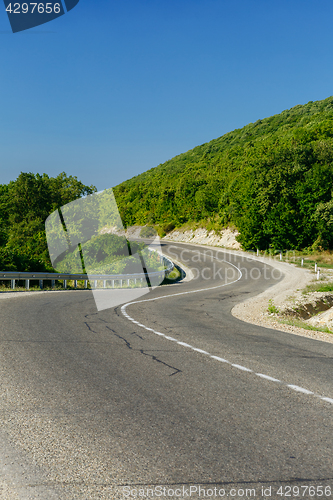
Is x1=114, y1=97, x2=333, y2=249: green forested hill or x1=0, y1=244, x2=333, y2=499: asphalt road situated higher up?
x1=114, y1=97, x2=333, y2=249: green forested hill

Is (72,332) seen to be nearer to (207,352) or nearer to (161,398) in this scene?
(207,352)

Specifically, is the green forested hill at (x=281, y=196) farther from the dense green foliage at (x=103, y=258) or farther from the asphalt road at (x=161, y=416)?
the asphalt road at (x=161, y=416)

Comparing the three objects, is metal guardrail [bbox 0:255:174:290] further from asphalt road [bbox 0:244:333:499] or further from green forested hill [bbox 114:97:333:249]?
green forested hill [bbox 114:97:333:249]

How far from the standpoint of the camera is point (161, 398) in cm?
491

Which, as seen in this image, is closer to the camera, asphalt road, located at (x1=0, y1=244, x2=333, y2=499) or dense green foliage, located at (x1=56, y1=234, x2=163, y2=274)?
asphalt road, located at (x1=0, y1=244, x2=333, y2=499)

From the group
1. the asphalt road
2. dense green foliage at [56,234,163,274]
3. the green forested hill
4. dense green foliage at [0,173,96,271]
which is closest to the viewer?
the asphalt road

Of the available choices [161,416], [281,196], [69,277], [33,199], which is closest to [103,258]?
[69,277]

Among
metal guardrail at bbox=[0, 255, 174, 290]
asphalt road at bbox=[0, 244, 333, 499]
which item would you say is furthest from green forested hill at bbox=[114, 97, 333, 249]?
asphalt road at bbox=[0, 244, 333, 499]

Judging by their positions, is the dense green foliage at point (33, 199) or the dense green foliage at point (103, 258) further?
the dense green foliage at point (33, 199)

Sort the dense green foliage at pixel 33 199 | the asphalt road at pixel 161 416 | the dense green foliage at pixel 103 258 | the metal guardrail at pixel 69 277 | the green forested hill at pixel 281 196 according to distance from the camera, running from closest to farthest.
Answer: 1. the asphalt road at pixel 161 416
2. the metal guardrail at pixel 69 277
3. the dense green foliage at pixel 103 258
4. the dense green foliage at pixel 33 199
5. the green forested hill at pixel 281 196

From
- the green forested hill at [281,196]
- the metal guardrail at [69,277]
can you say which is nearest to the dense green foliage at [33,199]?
Answer: the metal guardrail at [69,277]

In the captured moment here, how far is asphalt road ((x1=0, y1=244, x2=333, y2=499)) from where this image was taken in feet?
10.0

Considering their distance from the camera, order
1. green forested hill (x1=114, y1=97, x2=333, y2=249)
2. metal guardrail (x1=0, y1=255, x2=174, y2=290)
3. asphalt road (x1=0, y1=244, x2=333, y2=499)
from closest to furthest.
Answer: asphalt road (x1=0, y1=244, x2=333, y2=499) → metal guardrail (x1=0, y1=255, x2=174, y2=290) → green forested hill (x1=114, y1=97, x2=333, y2=249)

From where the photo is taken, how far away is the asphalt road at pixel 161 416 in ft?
10.0
